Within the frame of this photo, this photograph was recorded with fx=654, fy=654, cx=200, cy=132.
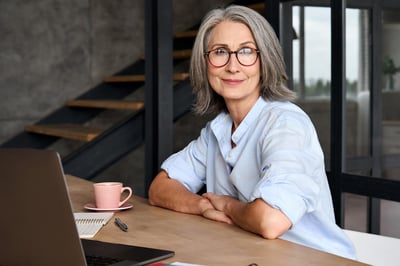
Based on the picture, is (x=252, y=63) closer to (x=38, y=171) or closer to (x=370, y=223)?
(x=38, y=171)

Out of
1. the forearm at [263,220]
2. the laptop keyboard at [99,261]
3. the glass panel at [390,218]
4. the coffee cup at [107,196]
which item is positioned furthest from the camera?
the glass panel at [390,218]

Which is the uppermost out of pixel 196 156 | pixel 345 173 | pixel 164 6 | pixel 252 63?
pixel 164 6

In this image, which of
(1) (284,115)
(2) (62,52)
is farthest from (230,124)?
(2) (62,52)

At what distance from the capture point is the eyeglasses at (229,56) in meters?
1.97

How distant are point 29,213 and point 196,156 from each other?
3.54ft

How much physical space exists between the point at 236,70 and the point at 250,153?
0.26m

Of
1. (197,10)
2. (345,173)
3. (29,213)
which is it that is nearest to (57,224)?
(29,213)

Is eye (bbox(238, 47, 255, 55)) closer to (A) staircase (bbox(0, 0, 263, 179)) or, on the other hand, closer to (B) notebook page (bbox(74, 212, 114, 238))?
(B) notebook page (bbox(74, 212, 114, 238))

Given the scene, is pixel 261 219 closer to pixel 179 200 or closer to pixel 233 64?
pixel 179 200

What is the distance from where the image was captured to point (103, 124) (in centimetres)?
508

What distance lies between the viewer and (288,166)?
5.43 feet

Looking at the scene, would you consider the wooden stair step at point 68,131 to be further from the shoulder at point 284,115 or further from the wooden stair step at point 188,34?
the shoulder at point 284,115

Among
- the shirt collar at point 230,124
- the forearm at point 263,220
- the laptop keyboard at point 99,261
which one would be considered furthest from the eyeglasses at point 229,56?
the laptop keyboard at point 99,261

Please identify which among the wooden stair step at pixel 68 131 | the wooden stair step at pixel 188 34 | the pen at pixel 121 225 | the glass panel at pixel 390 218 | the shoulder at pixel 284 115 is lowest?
the glass panel at pixel 390 218
